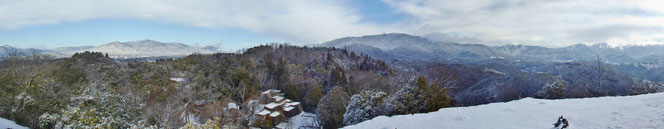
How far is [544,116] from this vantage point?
1175 cm

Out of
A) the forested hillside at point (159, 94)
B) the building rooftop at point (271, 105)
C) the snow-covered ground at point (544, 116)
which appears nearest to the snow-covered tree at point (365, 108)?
the forested hillside at point (159, 94)

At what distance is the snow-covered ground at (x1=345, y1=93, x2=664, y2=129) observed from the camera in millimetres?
9961

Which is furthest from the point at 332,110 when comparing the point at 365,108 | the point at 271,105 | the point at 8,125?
the point at 8,125

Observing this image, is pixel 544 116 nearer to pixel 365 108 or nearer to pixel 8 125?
pixel 365 108

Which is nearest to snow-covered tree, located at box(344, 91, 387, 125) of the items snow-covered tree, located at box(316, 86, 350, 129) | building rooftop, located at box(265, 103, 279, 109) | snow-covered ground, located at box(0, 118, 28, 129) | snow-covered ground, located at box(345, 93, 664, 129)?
snow-covered ground, located at box(345, 93, 664, 129)

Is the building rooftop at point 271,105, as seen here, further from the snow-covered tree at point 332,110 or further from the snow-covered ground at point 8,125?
the snow-covered ground at point 8,125

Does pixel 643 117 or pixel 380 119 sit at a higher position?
pixel 643 117

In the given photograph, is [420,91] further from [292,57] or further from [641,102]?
[292,57]

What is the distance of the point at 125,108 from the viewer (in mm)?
15039

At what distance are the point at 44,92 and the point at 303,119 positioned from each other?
20.8 meters

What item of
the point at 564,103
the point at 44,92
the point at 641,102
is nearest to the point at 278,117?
the point at 44,92

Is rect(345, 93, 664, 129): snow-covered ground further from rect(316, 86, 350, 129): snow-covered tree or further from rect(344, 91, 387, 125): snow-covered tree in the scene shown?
rect(316, 86, 350, 129): snow-covered tree

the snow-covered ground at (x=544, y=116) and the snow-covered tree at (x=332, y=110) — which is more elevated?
the snow-covered ground at (x=544, y=116)

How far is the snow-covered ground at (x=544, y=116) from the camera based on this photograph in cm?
996
